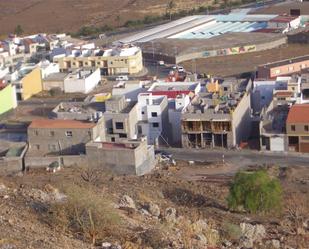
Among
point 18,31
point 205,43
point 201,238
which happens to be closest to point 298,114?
point 201,238

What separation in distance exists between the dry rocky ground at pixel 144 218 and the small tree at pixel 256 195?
0.14 m

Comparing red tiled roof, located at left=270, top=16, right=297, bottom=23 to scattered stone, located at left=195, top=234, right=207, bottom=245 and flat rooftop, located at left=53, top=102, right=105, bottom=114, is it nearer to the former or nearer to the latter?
flat rooftop, located at left=53, top=102, right=105, bottom=114

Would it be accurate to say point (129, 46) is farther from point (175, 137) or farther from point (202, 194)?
point (202, 194)

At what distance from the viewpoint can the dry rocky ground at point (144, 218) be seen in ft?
20.9

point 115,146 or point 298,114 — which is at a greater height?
point 298,114

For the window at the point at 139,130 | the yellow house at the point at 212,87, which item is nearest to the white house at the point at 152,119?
the window at the point at 139,130

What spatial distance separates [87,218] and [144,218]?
3.13 feet

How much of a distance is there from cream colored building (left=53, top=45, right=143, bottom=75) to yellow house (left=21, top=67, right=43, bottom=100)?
5.77 feet

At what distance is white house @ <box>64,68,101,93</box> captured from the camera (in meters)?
18.6

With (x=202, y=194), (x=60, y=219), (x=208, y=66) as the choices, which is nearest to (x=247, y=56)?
(x=208, y=66)

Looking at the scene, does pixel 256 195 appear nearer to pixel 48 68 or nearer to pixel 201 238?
pixel 201 238

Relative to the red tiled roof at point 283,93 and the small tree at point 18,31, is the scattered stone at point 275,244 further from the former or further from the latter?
the small tree at point 18,31

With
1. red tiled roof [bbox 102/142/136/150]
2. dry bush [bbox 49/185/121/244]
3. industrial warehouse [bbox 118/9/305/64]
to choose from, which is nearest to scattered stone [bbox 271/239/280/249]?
dry bush [bbox 49/185/121/244]

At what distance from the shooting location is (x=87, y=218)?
6570 millimetres
